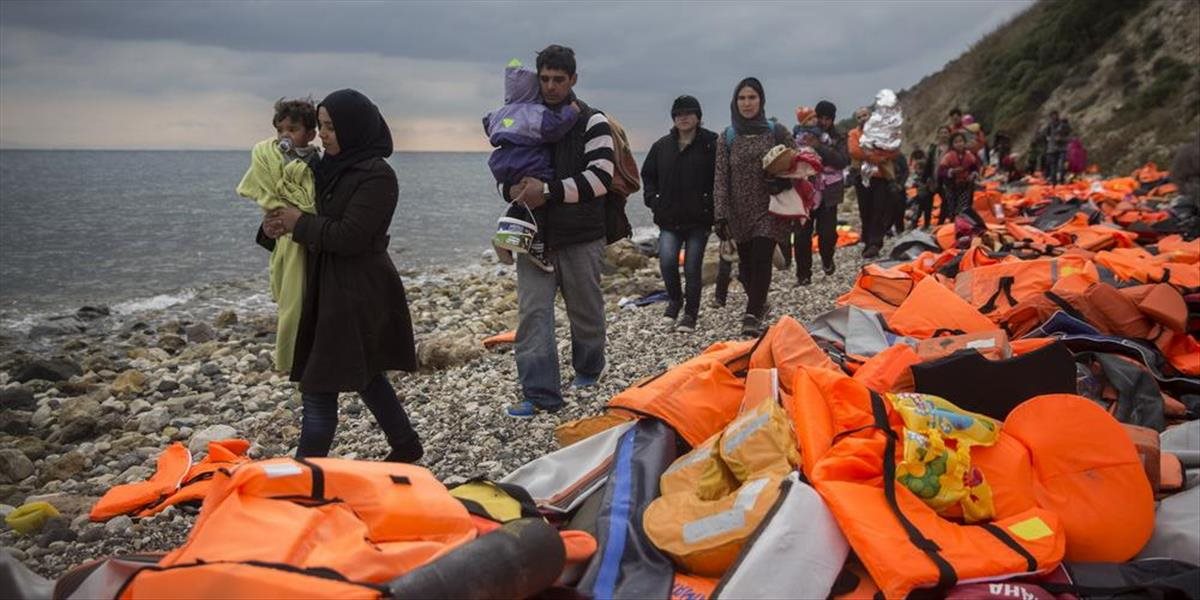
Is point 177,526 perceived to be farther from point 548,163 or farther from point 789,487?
point 789,487

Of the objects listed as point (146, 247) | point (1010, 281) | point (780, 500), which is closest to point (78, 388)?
point (780, 500)

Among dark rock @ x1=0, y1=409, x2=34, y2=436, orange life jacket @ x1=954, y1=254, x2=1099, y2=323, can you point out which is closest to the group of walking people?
orange life jacket @ x1=954, y1=254, x2=1099, y2=323

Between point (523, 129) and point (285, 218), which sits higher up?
point (523, 129)

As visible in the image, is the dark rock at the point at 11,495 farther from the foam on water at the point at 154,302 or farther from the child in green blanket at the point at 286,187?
the foam on water at the point at 154,302

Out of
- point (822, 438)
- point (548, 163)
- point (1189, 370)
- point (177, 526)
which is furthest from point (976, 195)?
point (177, 526)

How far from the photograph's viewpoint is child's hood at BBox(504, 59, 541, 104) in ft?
15.4

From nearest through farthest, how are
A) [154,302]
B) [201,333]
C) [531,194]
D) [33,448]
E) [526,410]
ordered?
[531,194], [526,410], [33,448], [201,333], [154,302]

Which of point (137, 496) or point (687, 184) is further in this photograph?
point (687, 184)

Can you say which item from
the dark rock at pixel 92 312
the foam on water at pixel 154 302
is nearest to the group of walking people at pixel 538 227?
the dark rock at pixel 92 312

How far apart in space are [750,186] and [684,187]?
0.57 meters

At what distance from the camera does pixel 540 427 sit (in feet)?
16.4

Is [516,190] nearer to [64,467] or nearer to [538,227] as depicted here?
[538,227]

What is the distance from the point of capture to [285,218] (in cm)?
371

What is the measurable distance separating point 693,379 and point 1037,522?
1.48 meters
